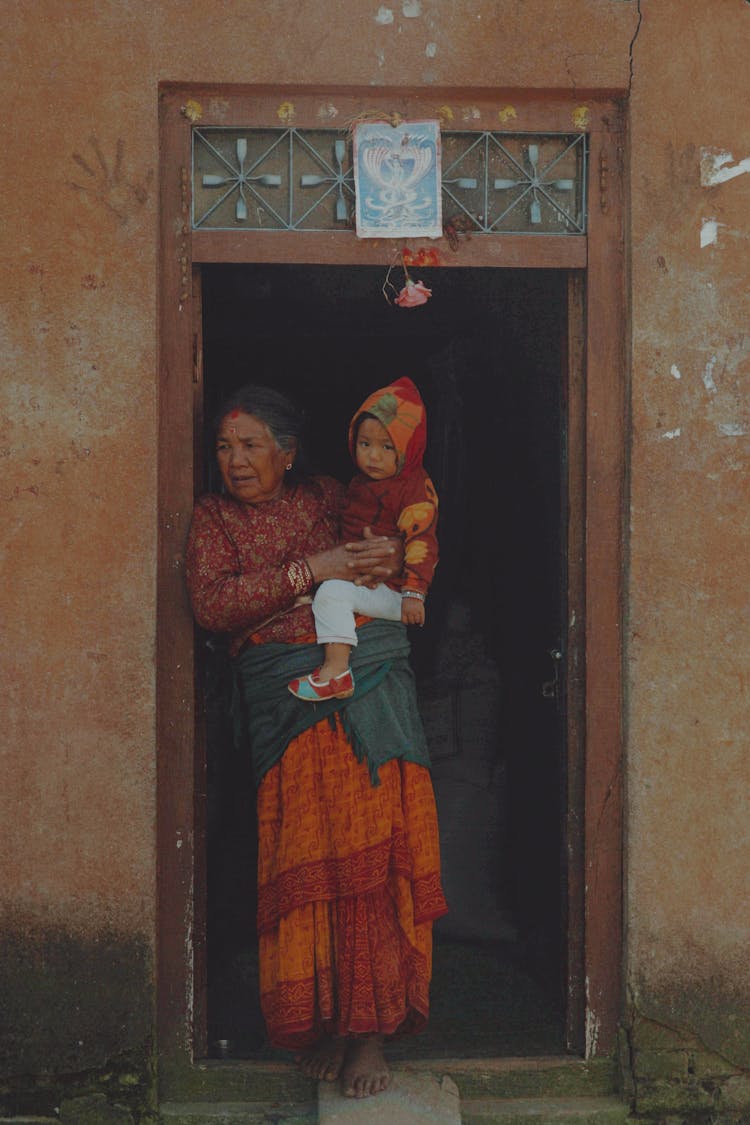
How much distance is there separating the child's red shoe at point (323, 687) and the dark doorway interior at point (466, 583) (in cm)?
110

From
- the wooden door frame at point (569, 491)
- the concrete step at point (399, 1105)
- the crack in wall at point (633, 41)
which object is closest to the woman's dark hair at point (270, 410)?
the wooden door frame at point (569, 491)

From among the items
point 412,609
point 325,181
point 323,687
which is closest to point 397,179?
point 325,181

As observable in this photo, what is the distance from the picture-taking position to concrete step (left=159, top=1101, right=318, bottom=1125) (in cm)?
351

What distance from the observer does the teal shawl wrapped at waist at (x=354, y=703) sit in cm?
350

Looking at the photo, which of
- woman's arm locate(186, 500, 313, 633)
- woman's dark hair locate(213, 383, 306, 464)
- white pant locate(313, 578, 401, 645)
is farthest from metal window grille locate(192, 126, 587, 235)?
white pant locate(313, 578, 401, 645)

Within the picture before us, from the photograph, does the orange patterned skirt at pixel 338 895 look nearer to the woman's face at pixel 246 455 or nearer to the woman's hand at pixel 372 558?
the woman's hand at pixel 372 558

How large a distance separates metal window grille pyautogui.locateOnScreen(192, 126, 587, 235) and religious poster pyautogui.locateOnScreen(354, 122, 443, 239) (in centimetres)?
5

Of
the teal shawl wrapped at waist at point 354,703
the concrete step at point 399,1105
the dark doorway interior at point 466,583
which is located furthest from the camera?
the dark doorway interior at point 466,583

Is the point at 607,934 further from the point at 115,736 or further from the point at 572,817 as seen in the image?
the point at 115,736

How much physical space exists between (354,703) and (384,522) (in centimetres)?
53

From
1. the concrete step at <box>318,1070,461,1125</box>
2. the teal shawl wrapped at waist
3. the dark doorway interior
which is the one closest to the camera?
the concrete step at <box>318,1070,461,1125</box>

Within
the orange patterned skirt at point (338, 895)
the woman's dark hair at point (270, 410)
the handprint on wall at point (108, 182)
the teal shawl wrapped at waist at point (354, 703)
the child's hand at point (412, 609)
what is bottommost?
the orange patterned skirt at point (338, 895)

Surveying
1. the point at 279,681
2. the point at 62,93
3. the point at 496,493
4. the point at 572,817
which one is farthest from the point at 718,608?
the point at 62,93

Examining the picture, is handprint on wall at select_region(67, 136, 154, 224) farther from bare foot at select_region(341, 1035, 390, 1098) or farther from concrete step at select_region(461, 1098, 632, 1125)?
concrete step at select_region(461, 1098, 632, 1125)
